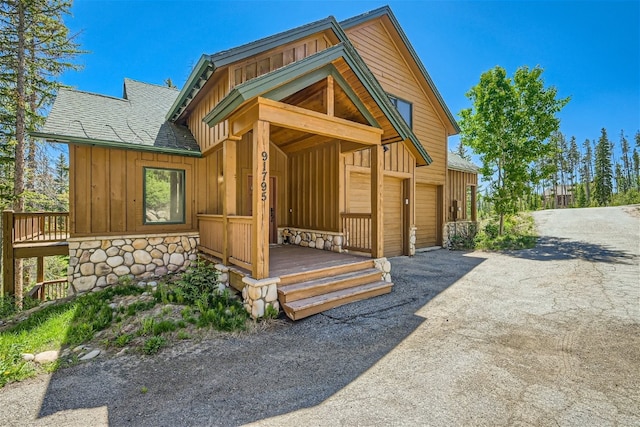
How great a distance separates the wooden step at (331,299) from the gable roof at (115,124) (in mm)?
4612

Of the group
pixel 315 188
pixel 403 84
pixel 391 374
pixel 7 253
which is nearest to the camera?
pixel 391 374

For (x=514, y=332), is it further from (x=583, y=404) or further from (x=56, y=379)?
(x=56, y=379)

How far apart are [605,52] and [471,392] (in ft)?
70.9

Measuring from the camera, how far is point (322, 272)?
520 cm

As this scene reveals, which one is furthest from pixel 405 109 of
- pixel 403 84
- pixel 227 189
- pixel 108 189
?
pixel 108 189

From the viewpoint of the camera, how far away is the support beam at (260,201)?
4.34m

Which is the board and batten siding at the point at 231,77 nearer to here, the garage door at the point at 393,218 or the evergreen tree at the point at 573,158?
the garage door at the point at 393,218

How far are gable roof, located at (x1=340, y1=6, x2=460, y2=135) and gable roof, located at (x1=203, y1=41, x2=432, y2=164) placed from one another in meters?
4.01

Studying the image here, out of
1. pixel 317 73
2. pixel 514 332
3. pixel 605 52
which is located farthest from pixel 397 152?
pixel 605 52

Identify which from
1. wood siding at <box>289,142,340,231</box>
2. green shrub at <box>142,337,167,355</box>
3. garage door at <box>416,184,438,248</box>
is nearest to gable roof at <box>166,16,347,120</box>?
wood siding at <box>289,142,340,231</box>

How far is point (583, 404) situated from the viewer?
2391mm

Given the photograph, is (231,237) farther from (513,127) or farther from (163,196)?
(513,127)

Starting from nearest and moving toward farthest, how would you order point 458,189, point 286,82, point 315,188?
1. point 286,82
2. point 315,188
3. point 458,189

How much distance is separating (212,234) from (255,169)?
2.73 m
